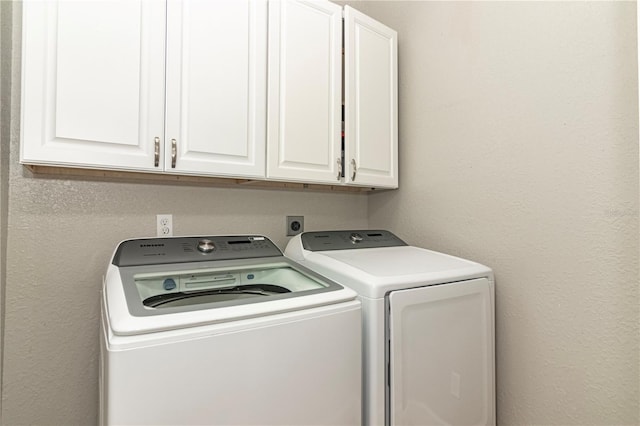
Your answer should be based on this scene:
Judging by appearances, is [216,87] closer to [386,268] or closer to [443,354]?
[386,268]

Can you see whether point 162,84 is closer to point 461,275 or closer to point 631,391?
point 461,275

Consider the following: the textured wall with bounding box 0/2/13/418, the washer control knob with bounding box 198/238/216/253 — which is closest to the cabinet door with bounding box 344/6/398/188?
the washer control knob with bounding box 198/238/216/253

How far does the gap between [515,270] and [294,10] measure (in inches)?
58.1

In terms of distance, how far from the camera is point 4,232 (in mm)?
1163

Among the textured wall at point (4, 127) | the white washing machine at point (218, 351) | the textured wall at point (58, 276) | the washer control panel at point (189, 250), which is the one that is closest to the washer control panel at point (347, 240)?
the washer control panel at point (189, 250)

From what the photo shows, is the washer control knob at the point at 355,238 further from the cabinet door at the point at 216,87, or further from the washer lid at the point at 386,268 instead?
the cabinet door at the point at 216,87

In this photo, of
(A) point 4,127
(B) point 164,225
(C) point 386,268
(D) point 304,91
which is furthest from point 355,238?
(A) point 4,127

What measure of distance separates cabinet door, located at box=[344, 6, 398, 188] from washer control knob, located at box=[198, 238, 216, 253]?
0.71 metres

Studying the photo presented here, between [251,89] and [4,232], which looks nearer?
[4,232]

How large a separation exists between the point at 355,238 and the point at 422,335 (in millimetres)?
644

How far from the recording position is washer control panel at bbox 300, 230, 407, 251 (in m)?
1.53

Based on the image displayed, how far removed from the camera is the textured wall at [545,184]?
108cm

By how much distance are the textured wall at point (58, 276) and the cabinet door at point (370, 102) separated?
3.01ft

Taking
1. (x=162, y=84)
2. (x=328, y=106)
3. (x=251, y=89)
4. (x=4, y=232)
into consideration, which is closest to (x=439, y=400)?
(x=328, y=106)
